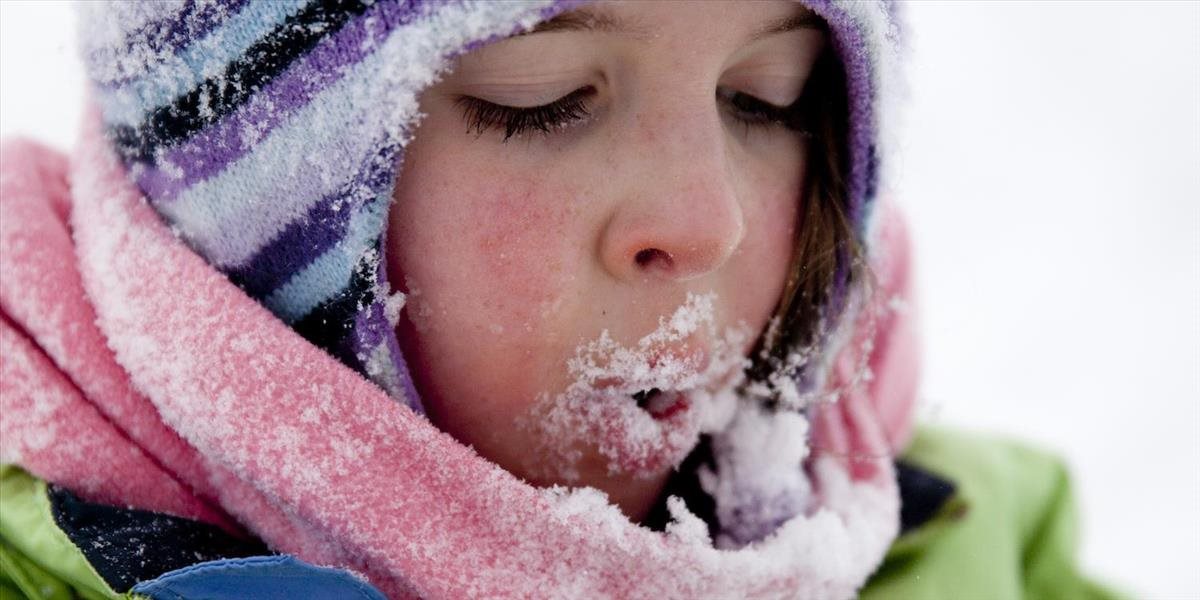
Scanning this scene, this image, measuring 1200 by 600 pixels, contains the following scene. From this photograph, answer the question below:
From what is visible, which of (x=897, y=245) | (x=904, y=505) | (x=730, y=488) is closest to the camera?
(x=730, y=488)

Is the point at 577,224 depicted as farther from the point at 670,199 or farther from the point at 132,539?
the point at 132,539

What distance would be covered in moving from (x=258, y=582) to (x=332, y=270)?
247 mm

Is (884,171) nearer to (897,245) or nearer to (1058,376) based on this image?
(897,245)

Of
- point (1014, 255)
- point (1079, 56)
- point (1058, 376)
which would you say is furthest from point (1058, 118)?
point (1058, 376)

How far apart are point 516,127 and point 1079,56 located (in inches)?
89.5

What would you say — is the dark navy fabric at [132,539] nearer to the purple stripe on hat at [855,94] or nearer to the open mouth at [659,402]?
the open mouth at [659,402]

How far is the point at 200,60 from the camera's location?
83 centimetres

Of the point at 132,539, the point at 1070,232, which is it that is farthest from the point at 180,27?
the point at 1070,232

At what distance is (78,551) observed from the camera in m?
0.81

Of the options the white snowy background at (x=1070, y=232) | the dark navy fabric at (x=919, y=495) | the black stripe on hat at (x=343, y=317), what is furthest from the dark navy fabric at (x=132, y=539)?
the white snowy background at (x=1070, y=232)

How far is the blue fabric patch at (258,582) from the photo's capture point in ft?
2.54

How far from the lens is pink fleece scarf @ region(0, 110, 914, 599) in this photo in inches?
32.9

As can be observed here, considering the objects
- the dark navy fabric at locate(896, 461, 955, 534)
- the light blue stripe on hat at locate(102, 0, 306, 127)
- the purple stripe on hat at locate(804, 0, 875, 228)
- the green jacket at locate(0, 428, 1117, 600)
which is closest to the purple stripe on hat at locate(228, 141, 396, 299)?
the light blue stripe on hat at locate(102, 0, 306, 127)

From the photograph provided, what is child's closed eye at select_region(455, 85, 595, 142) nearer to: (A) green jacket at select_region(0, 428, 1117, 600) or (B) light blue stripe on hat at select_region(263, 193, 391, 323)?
(B) light blue stripe on hat at select_region(263, 193, 391, 323)
